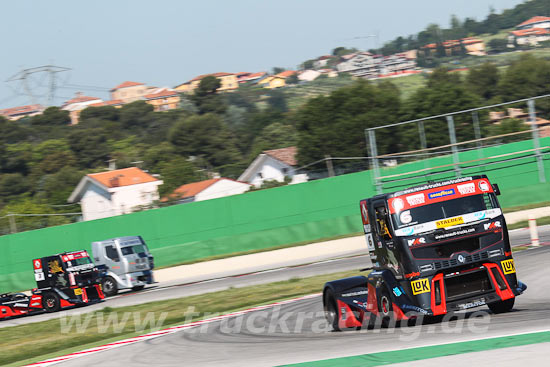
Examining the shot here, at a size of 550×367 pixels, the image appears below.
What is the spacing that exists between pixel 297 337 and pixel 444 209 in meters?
2.98

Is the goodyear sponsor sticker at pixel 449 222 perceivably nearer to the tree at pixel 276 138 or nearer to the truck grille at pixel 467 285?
the truck grille at pixel 467 285

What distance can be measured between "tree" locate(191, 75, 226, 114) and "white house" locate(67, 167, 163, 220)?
61.0 m

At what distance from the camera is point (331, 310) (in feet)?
38.3

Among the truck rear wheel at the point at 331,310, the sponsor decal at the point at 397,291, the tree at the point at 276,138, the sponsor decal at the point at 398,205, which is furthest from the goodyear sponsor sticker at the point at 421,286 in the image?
the tree at the point at 276,138

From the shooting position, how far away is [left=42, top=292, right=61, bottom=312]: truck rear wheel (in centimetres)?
2278

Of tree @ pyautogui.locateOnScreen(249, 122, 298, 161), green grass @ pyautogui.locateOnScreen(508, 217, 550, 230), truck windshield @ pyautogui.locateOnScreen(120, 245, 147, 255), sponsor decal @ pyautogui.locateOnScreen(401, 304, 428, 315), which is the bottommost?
green grass @ pyautogui.locateOnScreen(508, 217, 550, 230)

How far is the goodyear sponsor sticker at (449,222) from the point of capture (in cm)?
979

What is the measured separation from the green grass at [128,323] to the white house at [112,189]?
51455mm

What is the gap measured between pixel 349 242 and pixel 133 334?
17.9 metres

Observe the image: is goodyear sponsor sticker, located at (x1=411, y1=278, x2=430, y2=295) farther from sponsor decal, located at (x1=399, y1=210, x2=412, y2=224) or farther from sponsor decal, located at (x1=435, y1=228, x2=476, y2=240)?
sponsor decal, located at (x1=399, y1=210, x2=412, y2=224)

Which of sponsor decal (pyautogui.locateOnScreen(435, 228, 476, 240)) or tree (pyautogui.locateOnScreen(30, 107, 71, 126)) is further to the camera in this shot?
tree (pyautogui.locateOnScreen(30, 107, 71, 126))

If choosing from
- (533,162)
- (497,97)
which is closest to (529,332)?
(533,162)

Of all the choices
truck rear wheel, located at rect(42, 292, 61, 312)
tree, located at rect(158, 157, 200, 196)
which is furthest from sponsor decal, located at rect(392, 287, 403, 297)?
tree, located at rect(158, 157, 200, 196)

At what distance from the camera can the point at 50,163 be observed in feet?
→ 317
